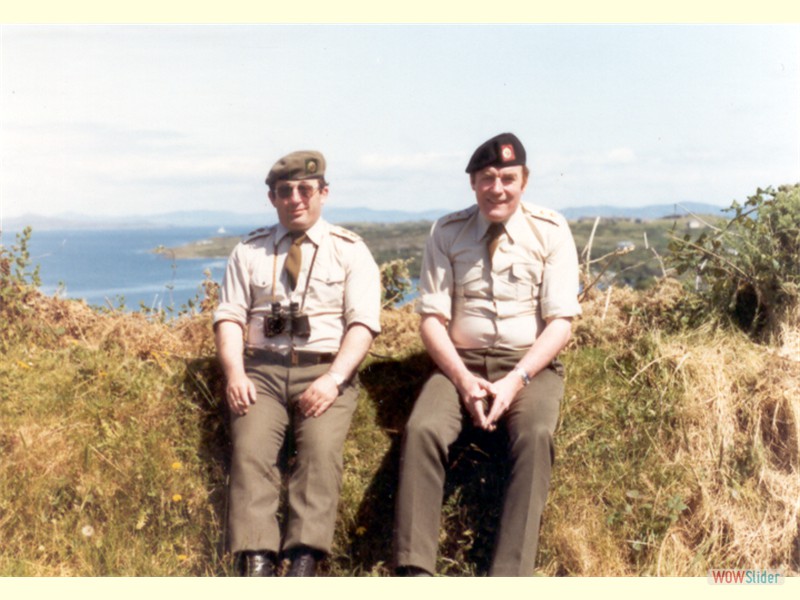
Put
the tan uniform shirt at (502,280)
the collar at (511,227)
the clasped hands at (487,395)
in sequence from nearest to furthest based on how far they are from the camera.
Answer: the clasped hands at (487,395), the tan uniform shirt at (502,280), the collar at (511,227)

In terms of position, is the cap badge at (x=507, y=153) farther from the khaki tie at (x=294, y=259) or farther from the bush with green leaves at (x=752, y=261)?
the bush with green leaves at (x=752, y=261)

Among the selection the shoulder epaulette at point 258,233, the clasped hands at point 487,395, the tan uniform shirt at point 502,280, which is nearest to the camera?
the clasped hands at point 487,395

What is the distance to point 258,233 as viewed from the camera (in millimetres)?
4906

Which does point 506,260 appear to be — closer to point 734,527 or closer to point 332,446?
point 332,446

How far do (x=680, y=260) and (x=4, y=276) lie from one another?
5306 millimetres

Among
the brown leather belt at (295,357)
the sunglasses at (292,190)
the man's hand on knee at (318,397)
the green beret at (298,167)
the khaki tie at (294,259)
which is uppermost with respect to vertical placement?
the green beret at (298,167)

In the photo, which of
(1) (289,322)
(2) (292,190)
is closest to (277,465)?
(1) (289,322)

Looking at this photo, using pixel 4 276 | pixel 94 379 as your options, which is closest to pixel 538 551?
pixel 94 379

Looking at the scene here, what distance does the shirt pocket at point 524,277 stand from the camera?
457 cm

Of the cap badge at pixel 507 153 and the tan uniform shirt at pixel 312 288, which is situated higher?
the cap badge at pixel 507 153

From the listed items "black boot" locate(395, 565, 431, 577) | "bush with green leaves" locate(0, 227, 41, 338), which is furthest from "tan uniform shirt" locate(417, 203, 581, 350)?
"bush with green leaves" locate(0, 227, 41, 338)

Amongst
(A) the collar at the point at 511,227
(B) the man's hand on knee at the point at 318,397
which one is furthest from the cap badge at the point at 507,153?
(B) the man's hand on knee at the point at 318,397

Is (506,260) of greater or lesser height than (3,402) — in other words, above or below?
above

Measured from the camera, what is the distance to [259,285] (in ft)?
15.5
